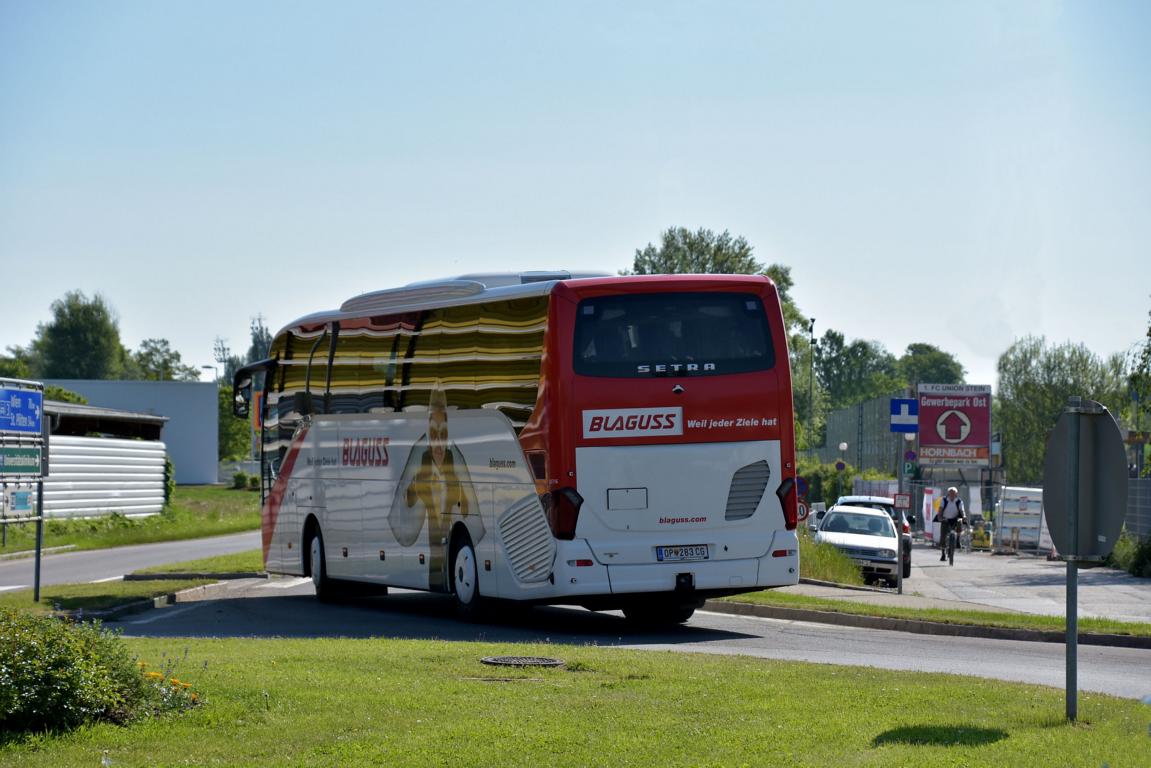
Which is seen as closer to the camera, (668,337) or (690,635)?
(668,337)

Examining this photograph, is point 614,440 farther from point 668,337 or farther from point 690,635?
point 690,635

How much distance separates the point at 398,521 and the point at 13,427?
16.9 feet

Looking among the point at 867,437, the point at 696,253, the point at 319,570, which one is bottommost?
the point at 319,570

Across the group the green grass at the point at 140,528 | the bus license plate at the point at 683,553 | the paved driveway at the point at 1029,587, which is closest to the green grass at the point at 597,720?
the bus license plate at the point at 683,553

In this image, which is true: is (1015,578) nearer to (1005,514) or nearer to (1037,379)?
(1005,514)

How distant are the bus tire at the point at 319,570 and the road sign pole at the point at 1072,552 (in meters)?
14.1

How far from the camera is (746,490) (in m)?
16.6

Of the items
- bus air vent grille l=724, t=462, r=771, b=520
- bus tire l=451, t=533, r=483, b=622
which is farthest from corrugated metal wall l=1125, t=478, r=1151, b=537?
bus tire l=451, t=533, r=483, b=622

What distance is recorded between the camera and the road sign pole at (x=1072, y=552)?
9.26 meters

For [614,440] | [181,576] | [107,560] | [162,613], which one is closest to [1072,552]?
[614,440]

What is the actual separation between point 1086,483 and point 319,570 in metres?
14.6

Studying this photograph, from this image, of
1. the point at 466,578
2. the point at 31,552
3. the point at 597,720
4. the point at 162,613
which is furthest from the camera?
the point at 31,552

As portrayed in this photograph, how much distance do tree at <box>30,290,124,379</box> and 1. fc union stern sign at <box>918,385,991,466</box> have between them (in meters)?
104

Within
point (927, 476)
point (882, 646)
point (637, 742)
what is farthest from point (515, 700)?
point (927, 476)
